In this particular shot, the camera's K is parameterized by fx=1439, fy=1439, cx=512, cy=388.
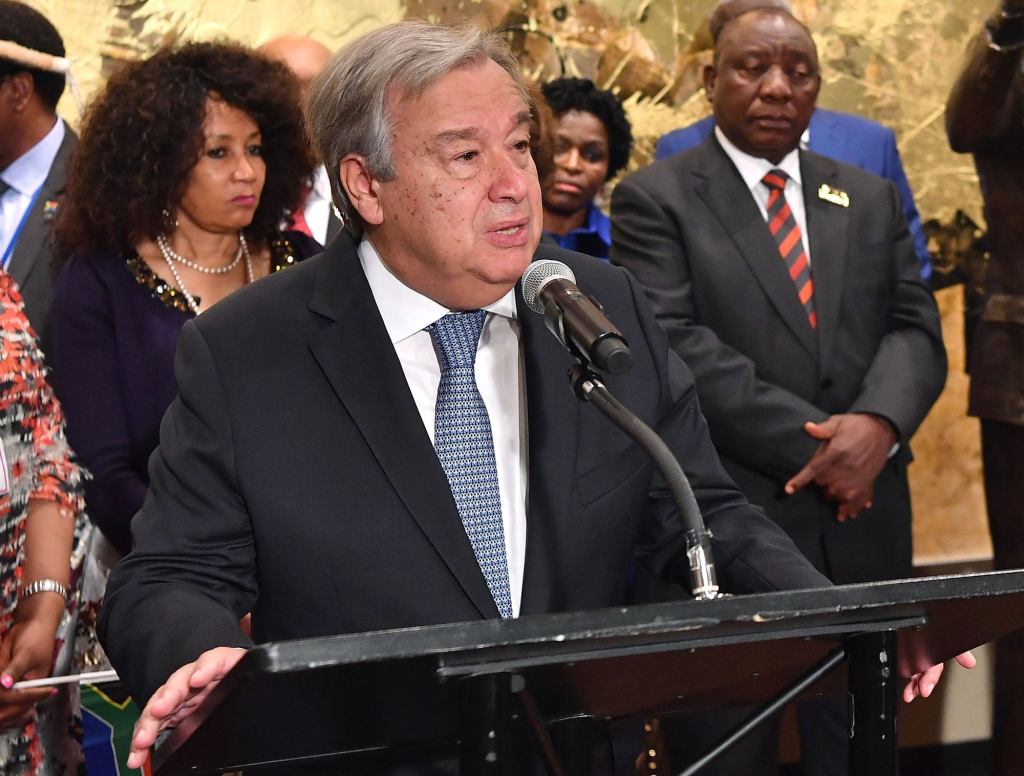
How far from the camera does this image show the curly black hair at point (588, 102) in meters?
4.40

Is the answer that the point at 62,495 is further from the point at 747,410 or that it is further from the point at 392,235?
the point at 747,410

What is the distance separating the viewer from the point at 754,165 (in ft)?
12.3

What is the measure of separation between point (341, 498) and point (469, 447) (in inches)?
8.0

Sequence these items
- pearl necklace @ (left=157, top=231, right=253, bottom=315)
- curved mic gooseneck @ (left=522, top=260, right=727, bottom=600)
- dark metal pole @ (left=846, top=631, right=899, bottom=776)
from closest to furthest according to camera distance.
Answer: dark metal pole @ (left=846, top=631, right=899, bottom=776), curved mic gooseneck @ (left=522, top=260, right=727, bottom=600), pearl necklace @ (left=157, top=231, right=253, bottom=315)

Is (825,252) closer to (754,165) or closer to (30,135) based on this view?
(754,165)

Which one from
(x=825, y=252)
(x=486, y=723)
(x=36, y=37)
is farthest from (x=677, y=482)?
(x=36, y=37)

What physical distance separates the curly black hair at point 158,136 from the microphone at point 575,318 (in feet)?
5.76

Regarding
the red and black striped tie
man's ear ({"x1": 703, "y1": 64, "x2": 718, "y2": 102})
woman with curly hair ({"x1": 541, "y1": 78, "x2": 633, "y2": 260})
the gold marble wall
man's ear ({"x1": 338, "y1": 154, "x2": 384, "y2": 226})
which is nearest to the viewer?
man's ear ({"x1": 338, "y1": 154, "x2": 384, "y2": 226})

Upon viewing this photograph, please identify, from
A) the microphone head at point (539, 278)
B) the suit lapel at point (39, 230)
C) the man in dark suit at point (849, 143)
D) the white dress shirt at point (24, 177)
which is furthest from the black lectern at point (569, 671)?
the man in dark suit at point (849, 143)

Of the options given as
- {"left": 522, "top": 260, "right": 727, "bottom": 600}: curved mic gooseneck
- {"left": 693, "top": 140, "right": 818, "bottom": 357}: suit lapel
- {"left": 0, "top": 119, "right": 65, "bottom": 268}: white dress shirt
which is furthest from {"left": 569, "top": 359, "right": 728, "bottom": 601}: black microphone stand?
{"left": 0, "top": 119, "right": 65, "bottom": 268}: white dress shirt

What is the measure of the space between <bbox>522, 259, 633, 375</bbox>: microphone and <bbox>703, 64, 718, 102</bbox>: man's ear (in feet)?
7.40

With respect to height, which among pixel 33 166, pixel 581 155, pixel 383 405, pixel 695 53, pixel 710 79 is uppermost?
pixel 695 53

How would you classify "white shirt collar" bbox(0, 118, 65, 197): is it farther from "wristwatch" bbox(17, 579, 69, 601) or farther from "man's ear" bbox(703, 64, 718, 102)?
"man's ear" bbox(703, 64, 718, 102)

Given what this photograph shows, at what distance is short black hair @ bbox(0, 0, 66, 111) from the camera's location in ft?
12.6
